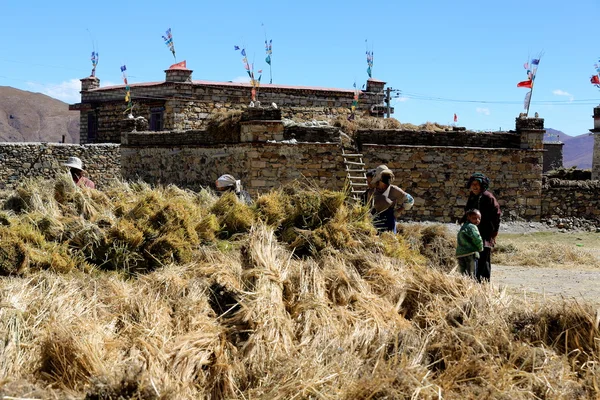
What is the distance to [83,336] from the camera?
4.59 m

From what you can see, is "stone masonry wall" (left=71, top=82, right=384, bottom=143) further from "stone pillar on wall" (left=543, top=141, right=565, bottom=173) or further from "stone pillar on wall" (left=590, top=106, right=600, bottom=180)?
"stone pillar on wall" (left=543, top=141, right=565, bottom=173)

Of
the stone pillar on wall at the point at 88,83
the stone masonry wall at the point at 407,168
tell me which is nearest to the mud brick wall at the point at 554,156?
the stone masonry wall at the point at 407,168

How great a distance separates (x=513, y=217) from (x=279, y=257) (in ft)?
42.8

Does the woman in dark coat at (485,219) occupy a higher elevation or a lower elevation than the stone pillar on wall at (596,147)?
lower

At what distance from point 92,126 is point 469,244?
2379 cm

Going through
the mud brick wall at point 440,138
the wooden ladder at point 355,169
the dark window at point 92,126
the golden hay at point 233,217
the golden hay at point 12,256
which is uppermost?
the dark window at point 92,126

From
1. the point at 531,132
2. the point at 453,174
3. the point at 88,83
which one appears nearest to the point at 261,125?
the point at 453,174

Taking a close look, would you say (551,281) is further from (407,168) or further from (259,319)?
(407,168)

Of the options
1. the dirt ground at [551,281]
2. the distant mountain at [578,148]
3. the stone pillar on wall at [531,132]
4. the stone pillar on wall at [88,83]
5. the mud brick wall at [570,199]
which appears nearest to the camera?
the dirt ground at [551,281]

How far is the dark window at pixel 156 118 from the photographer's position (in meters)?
26.2

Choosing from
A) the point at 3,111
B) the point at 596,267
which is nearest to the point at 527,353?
the point at 596,267

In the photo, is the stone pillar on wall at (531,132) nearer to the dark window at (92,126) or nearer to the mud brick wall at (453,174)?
the mud brick wall at (453,174)

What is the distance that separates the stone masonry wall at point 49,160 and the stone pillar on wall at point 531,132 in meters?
12.6

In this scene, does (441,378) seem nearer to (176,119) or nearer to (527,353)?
(527,353)
